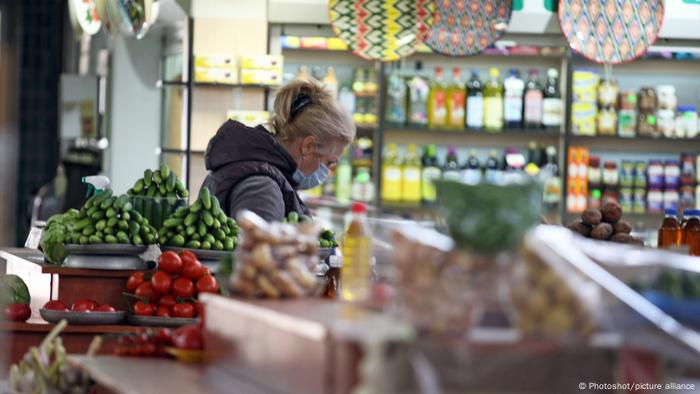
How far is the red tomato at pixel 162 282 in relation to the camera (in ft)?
13.5

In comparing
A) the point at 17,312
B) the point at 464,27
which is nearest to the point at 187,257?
the point at 17,312

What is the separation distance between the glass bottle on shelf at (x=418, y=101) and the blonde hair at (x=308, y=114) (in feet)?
12.2

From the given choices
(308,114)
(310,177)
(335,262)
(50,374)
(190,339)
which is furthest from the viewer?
(310,177)

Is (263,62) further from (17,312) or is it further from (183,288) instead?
(183,288)

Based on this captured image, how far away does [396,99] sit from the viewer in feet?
28.7

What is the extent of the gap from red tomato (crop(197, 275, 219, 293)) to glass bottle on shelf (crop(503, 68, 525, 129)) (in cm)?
491

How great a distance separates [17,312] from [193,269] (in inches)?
30.0

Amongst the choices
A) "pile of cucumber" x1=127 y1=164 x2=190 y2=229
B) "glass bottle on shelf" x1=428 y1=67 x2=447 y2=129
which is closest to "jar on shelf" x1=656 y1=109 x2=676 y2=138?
"glass bottle on shelf" x1=428 y1=67 x2=447 y2=129

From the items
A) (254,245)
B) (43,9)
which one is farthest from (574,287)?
(43,9)

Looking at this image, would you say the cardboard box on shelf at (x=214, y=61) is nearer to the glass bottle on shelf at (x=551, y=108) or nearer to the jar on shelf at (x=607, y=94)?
the glass bottle on shelf at (x=551, y=108)

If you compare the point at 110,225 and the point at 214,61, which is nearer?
the point at 110,225

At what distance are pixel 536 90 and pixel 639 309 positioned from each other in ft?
21.9

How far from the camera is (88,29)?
8211 mm

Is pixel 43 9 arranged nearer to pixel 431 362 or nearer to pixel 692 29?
pixel 692 29
